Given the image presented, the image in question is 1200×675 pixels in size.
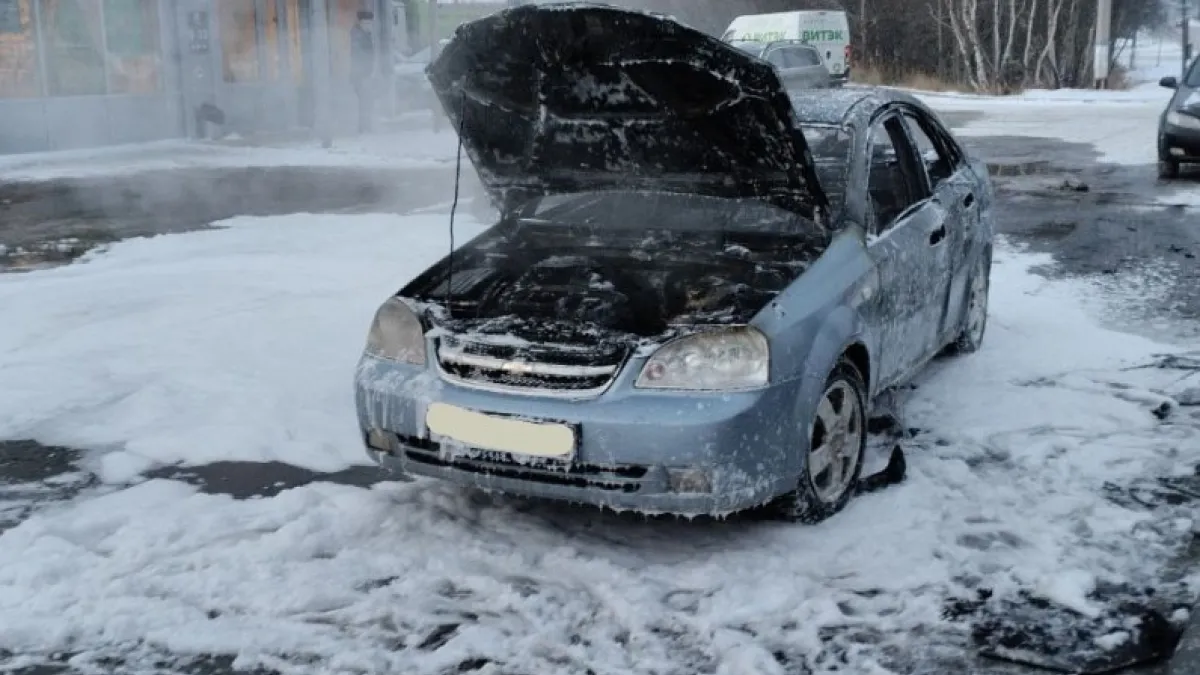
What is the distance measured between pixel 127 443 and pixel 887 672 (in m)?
3.51

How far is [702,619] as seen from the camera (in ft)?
11.4

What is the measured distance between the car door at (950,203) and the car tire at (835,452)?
3.78 ft

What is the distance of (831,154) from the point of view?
470 cm

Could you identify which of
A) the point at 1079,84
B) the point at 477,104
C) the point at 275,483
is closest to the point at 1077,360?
A: the point at 477,104

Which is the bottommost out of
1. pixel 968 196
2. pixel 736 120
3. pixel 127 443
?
pixel 127 443

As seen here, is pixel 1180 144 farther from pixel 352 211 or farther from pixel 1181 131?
pixel 352 211

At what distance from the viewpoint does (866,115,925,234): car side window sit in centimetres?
488

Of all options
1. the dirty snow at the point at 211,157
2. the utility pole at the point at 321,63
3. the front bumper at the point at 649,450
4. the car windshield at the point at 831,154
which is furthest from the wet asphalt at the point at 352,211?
the utility pole at the point at 321,63

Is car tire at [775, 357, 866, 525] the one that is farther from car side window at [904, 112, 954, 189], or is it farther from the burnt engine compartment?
car side window at [904, 112, 954, 189]

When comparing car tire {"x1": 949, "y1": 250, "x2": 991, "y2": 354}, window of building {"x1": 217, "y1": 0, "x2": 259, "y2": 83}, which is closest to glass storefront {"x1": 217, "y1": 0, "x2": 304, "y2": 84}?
window of building {"x1": 217, "y1": 0, "x2": 259, "y2": 83}

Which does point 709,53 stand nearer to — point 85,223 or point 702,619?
point 702,619

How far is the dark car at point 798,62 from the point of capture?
21.4m

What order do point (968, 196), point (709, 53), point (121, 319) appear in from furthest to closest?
point (121, 319) < point (968, 196) < point (709, 53)

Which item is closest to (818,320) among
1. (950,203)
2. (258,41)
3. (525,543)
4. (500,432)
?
(500,432)
